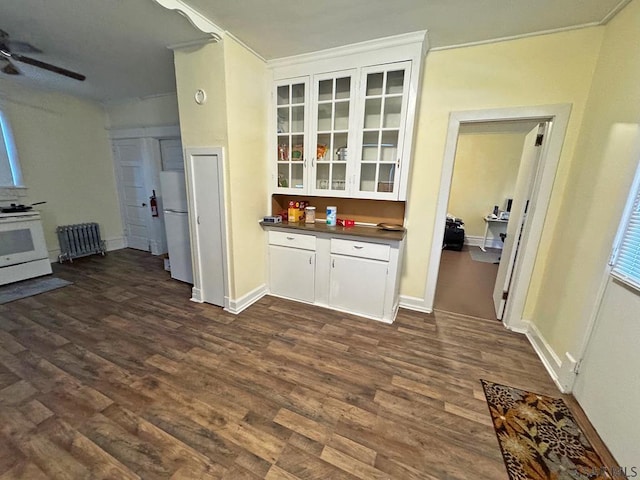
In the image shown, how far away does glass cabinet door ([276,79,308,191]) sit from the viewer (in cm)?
265

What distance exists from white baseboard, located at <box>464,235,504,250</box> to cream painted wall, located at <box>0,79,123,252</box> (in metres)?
7.40

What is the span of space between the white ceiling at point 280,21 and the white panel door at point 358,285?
197 centimetres

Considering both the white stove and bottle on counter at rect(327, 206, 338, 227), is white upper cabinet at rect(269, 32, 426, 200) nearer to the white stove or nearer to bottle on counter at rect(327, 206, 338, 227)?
bottle on counter at rect(327, 206, 338, 227)

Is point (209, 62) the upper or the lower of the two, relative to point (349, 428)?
upper

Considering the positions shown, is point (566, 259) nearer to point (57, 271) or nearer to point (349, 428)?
point (349, 428)

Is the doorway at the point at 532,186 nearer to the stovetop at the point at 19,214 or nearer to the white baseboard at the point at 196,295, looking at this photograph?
the white baseboard at the point at 196,295

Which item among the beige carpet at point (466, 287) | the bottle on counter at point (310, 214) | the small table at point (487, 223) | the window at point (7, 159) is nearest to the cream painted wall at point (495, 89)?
the beige carpet at point (466, 287)

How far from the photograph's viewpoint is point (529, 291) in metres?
2.37

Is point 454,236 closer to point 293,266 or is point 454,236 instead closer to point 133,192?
point 293,266

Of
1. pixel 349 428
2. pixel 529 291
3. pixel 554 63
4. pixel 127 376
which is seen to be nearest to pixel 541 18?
pixel 554 63

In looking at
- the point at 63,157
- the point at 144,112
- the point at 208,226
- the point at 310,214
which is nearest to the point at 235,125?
the point at 208,226

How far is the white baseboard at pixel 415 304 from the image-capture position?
8.97ft

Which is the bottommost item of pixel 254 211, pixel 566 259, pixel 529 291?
pixel 529 291

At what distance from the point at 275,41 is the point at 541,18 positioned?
2.05 m
